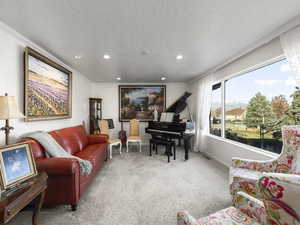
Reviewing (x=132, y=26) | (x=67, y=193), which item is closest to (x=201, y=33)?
(x=132, y=26)

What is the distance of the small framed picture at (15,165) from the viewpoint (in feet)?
4.20

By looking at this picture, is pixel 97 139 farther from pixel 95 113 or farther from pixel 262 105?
pixel 262 105

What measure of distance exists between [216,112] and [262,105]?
4.50 feet

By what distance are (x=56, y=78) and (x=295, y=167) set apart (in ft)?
13.7

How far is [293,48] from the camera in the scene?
1.84 metres

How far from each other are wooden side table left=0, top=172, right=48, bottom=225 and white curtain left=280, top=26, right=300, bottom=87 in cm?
336

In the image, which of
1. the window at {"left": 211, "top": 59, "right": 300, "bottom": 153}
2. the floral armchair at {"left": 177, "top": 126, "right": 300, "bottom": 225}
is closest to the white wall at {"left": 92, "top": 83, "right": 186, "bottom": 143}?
the window at {"left": 211, "top": 59, "right": 300, "bottom": 153}

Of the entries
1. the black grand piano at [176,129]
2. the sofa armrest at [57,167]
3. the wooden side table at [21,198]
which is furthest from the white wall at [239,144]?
the wooden side table at [21,198]

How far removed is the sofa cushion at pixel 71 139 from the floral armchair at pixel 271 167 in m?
2.84

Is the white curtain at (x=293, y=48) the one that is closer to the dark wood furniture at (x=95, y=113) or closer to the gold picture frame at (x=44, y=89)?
the gold picture frame at (x=44, y=89)

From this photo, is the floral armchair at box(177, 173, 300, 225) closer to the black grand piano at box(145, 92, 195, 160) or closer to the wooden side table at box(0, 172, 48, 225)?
the wooden side table at box(0, 172, 48, 225)

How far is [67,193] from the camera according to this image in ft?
5.80

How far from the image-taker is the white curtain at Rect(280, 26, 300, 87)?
5.87ft

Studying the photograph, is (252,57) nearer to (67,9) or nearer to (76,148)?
(67,9)
